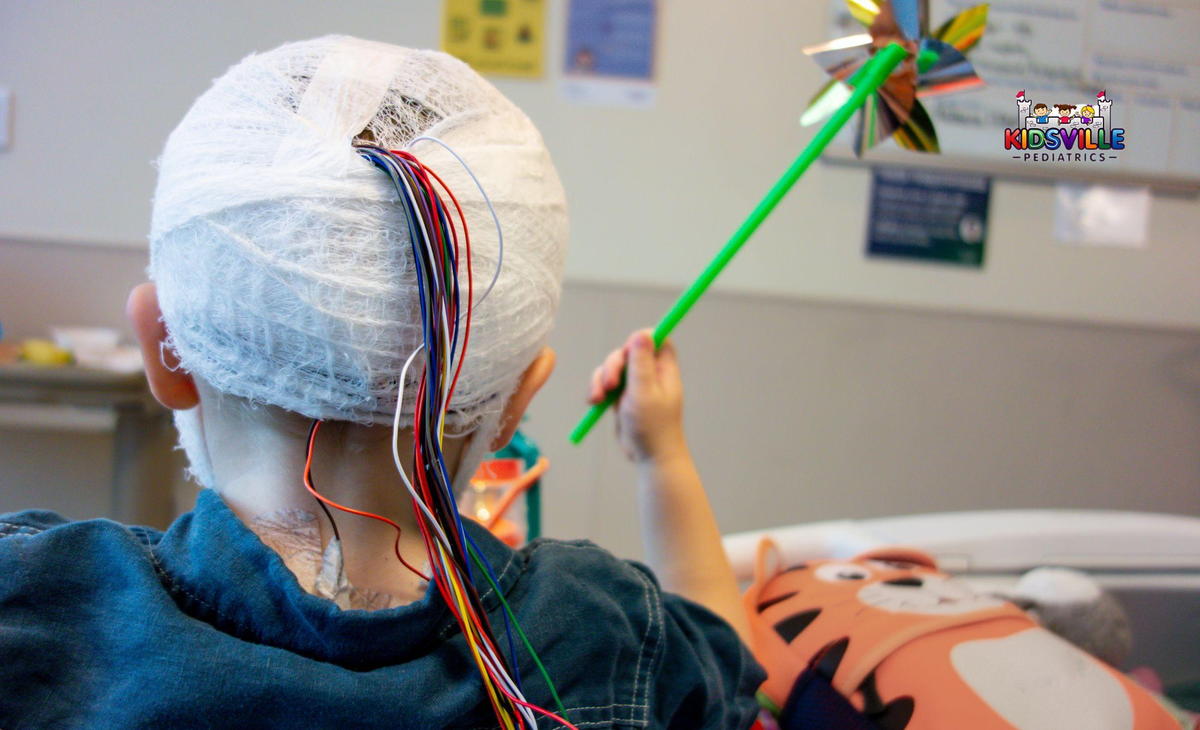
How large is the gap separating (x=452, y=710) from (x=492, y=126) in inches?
11.9

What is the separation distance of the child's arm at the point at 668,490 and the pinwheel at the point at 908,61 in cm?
27

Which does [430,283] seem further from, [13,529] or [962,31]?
[962,31]

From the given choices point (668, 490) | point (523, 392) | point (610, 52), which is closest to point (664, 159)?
point (610, 52)

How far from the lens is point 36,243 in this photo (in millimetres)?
1259

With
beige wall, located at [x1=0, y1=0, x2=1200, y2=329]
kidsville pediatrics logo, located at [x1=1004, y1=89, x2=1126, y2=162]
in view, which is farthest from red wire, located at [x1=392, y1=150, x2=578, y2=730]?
beige wall, located at [x1=0, y1=0, x2=1200, y2=329]

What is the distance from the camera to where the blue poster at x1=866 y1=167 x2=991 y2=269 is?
136cm

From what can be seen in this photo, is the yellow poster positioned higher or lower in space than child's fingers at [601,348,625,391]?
higher

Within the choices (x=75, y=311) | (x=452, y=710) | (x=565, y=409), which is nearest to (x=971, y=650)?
(x=452, y=710)

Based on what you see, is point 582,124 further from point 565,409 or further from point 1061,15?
point 1061,15

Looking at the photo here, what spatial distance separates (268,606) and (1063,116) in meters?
0.81

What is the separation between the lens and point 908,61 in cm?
65

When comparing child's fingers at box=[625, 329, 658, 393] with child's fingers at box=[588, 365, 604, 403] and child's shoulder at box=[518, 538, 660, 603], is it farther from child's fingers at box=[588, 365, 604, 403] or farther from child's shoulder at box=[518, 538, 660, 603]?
child's shoulder at box=[518, 538, 660, 603]

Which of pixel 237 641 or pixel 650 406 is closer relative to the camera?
pixel 237 641

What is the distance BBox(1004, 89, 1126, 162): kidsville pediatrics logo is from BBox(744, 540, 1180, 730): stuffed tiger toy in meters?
0.42
